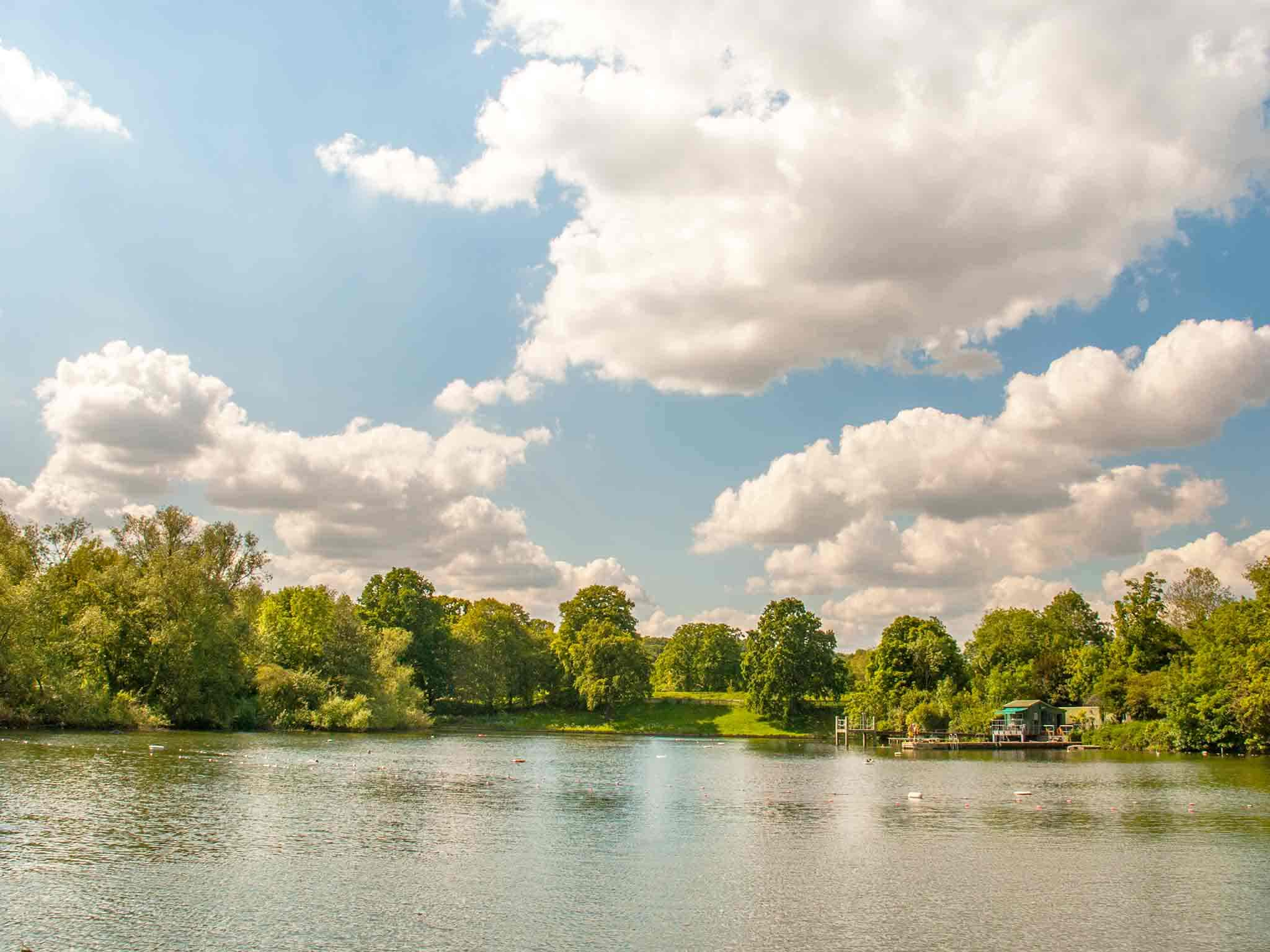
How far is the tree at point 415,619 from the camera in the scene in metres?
130

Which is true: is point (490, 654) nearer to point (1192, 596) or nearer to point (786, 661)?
point (786, 661)

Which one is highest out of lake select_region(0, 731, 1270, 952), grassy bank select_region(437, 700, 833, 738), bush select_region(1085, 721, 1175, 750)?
lake select_region(0, 731, 1270, 952)

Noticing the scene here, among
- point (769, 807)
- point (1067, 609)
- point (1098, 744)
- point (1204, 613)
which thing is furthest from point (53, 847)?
point (1067, 609)

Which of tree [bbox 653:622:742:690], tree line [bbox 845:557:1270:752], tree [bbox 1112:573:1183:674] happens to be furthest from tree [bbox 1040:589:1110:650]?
tree [bbox 653:622:742:690]

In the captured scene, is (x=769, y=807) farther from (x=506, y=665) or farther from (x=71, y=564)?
(x=506, y=665)

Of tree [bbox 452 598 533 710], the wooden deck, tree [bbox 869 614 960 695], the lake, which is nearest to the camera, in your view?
the lake

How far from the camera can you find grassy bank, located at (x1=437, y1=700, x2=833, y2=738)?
128 m

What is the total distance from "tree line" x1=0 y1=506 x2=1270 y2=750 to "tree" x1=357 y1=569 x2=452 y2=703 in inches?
10.1

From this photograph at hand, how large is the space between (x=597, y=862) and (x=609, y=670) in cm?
10813

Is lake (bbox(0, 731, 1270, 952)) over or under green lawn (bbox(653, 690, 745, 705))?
over

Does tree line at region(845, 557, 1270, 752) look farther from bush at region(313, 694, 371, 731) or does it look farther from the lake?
bush at region(313, 694, 371, 731)

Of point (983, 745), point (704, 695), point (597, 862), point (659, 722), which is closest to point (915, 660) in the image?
point (983, 745)

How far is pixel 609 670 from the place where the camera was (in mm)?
131875

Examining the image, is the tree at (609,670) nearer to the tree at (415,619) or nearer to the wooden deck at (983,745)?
the tree at (415,619)
